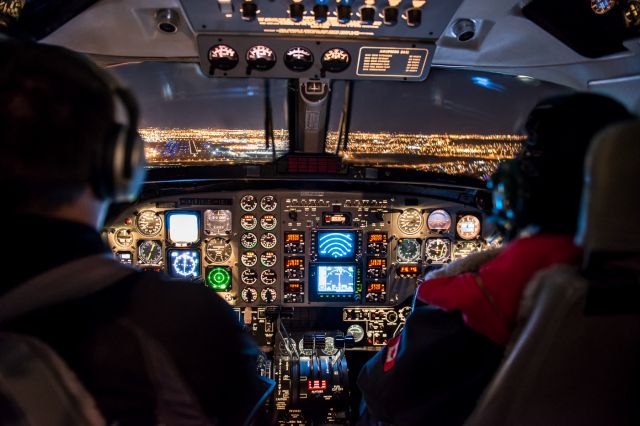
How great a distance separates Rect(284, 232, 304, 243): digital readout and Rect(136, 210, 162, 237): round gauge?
104 centimetres

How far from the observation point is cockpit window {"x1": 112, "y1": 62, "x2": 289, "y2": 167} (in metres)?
2.83

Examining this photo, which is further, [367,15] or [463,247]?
[463,247]

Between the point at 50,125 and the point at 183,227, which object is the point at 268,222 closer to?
the point at 183,227

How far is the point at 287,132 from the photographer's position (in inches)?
132

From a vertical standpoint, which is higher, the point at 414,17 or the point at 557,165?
the point at 414,17

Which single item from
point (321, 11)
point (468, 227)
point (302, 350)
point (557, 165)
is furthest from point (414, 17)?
point (302, 350)

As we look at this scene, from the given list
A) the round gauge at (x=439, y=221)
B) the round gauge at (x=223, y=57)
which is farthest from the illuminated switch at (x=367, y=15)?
the round gauge at (x=439, y=221)

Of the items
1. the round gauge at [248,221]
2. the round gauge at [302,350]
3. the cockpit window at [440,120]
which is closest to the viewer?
the cockpit window at [440,120]

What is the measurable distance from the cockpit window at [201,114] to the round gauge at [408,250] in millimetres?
1257

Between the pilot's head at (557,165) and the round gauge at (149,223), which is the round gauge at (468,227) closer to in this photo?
the round gauge at (149,223)

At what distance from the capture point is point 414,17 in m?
1.92

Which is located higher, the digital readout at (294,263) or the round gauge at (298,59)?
the round gauge at (298,59)

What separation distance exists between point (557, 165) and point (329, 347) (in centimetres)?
288

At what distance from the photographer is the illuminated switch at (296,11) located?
1.84 m
